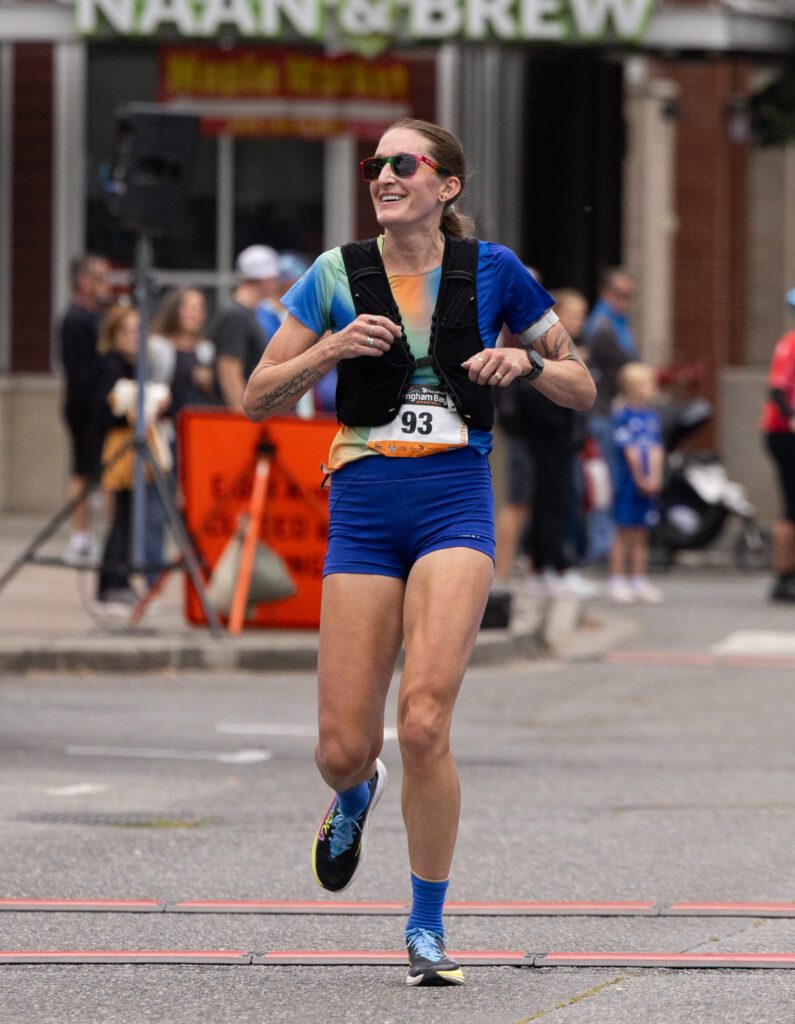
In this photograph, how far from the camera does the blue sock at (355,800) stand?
5.52 m

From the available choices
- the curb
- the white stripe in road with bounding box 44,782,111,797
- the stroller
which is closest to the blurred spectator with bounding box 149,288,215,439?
the curb

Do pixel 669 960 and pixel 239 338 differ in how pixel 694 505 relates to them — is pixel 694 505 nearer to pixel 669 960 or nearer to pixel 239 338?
pixel 239 338

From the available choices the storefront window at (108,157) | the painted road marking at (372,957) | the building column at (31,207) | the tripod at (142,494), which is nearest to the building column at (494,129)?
the storefront window at (108,157)

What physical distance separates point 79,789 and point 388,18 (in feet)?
39.0

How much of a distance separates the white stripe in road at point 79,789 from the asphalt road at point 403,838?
0.02 m

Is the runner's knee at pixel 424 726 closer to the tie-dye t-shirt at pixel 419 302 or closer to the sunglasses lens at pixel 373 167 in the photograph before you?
the tie-dye t-shirt at pixel 419 302

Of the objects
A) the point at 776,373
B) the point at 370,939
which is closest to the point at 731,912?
the point at 370,939

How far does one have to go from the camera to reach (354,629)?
532 centimetres

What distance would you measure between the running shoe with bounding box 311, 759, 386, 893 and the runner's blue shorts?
1.75 ft

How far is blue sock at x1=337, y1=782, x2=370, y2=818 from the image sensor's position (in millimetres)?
5523

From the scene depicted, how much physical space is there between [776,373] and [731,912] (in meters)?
9.66

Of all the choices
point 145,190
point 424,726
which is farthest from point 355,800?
point 145,190

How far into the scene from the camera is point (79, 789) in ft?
27.4

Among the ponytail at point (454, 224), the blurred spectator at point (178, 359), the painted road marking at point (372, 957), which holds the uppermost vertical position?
the ponytail at point (454, 224)
